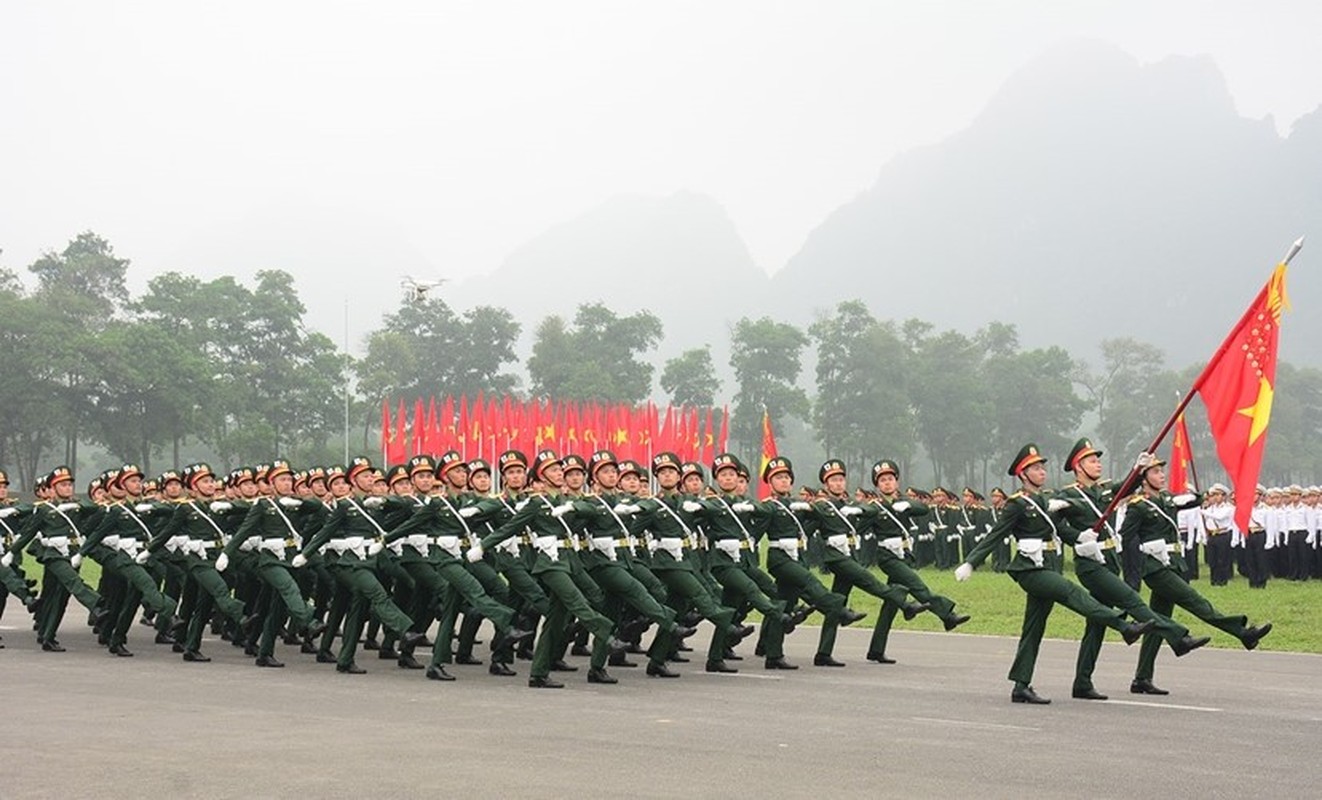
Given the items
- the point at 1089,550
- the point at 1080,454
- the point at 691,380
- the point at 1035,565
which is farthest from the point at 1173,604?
the point at 691,380

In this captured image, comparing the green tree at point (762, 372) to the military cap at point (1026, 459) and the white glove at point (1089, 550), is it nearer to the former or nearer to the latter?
the military cap at point (1026, 459)

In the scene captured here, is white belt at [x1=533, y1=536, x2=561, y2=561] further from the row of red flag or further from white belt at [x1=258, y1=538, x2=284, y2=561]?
the row of red flag

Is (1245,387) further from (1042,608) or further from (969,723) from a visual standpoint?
(969,723)

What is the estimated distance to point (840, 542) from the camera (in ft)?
49.2

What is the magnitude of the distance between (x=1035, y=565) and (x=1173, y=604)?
1.12 meters

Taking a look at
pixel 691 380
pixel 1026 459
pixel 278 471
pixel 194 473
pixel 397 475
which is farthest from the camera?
pixel 691 380

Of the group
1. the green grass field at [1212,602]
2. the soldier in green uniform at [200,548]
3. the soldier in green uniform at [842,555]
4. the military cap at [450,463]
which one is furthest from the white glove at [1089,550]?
the soldier in green uniform at [200,548]

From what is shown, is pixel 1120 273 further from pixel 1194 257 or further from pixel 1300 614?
pixel 1300 614

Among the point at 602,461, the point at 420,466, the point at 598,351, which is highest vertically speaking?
the point at 598,351

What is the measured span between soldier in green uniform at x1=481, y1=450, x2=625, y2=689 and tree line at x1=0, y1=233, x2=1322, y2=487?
182 ft

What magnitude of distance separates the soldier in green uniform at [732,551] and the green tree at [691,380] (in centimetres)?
7525

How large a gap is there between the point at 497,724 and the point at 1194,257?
179216 mm

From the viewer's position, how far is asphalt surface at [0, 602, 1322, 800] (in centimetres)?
820

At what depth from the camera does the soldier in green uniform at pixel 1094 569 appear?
11.5 m
